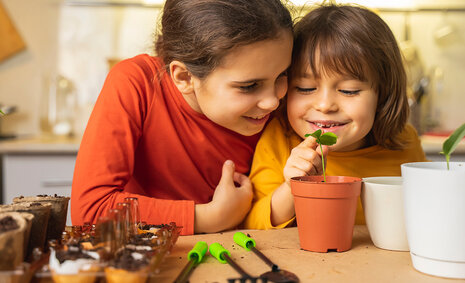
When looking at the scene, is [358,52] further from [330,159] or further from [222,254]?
[222,254]

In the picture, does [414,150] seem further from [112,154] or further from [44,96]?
[44,96]

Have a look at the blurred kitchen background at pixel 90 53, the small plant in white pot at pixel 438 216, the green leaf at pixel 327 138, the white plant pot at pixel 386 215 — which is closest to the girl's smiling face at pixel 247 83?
the green leaf at pixel 327 138

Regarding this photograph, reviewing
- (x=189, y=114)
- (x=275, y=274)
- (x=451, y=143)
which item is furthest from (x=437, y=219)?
(x=189, y=114)

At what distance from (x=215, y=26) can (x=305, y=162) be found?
349 millimetres

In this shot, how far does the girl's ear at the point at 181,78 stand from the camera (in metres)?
1.17

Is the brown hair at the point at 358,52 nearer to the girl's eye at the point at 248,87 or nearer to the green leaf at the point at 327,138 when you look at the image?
the girl's eye at the point at 248,87

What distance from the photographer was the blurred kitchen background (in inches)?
111

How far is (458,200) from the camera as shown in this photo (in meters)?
0.67

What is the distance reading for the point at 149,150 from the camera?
125cm

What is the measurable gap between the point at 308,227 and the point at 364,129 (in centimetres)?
48

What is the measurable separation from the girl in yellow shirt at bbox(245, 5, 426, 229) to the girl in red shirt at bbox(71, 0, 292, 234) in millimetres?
75

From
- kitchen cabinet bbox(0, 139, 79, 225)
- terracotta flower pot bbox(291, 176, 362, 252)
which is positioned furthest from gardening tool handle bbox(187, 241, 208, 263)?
kitchen cabinet bbox(0, 139, 79, 225)

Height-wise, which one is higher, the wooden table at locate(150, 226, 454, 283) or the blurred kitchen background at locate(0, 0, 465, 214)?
the blurred kitchen background at locate(0, 0, 465, 214)

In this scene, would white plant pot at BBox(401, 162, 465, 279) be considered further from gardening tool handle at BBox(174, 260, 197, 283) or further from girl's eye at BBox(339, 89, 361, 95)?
girl's eye at BBox(339, 89, 361, 95)
